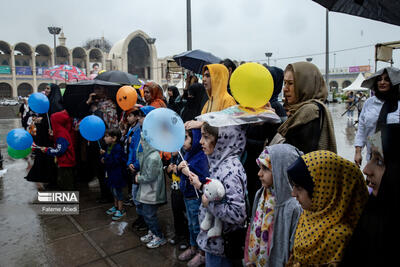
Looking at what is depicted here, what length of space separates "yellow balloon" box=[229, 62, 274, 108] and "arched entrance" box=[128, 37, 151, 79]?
50.4 m

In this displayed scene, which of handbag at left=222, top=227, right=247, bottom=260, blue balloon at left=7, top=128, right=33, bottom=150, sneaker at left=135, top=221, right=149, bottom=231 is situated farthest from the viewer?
blue balloon at left=7, top=128, right=33, bottom=150

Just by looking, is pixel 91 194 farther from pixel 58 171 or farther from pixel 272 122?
pixel 272 122

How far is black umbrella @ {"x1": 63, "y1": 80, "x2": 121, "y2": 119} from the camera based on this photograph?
16.9 feet

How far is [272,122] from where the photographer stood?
2.53 metres

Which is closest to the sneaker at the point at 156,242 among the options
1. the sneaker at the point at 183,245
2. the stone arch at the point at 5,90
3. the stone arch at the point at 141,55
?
the sneaker at the point at 183,245

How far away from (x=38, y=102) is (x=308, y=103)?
4365 millimetres

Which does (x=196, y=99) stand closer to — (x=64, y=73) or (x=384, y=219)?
(x=384, y=219)

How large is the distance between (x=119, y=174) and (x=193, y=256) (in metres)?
1.73

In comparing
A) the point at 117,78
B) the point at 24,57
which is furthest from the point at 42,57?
the point at 117,78

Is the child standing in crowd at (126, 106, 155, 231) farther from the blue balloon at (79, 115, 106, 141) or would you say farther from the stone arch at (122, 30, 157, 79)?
the stone arch at (122, 30, 157, 79)

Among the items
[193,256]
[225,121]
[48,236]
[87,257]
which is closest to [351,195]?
[225,121]

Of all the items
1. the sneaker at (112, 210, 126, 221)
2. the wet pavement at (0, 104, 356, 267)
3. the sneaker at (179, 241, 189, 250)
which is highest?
the sneaker at (112, 210, 126, 221)

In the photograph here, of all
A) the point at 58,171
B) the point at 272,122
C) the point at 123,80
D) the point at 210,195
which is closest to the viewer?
the point at 210,195

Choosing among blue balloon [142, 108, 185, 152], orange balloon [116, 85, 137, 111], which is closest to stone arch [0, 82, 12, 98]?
orange balloon [116, 85, 137, 111]
